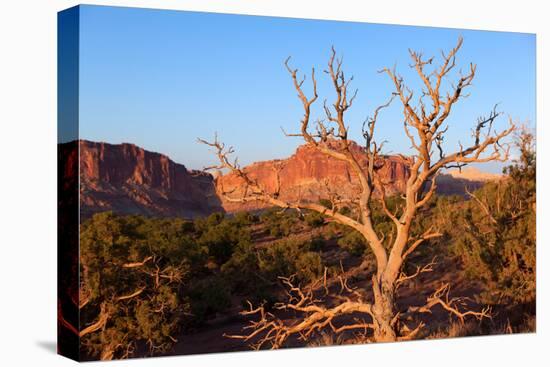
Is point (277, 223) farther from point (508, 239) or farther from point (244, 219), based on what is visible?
point (508, 239)

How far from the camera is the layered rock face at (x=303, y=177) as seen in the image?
13.8 m

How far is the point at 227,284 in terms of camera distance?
1382cm

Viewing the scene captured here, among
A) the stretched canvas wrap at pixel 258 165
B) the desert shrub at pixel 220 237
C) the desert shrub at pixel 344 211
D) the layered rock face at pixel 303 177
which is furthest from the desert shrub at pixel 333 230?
the desert shrub at pixel 220 237

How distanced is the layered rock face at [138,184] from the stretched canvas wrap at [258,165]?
0.08ft

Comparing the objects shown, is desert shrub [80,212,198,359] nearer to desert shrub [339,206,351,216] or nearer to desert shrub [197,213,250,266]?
desert shrub [197,213,250,266]

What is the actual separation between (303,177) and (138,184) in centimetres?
289

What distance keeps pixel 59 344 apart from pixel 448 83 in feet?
21.5

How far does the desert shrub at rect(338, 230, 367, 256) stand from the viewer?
1603 centimetres

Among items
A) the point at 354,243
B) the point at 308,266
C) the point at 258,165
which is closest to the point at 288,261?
the point at 308,266

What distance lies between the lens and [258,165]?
13.8m

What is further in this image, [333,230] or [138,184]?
[333,230]

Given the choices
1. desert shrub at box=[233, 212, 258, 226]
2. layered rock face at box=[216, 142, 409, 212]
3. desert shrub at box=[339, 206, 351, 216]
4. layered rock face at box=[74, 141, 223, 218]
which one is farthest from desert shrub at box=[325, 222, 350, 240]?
layered rock face at box=[74, 141, 223, 218]

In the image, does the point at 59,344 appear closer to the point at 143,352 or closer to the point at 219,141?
the point at 143,352
